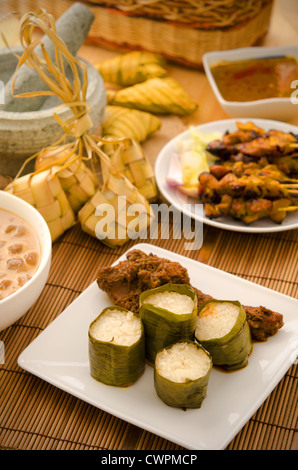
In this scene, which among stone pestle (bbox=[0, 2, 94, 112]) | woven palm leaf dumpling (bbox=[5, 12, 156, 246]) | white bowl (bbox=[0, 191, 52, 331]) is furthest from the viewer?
stone pestle (bbox=[0, 2, 94, 112])

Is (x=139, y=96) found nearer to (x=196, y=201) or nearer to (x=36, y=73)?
(x=36, y=73)

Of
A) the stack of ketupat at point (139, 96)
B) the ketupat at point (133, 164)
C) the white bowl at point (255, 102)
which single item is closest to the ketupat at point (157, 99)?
the stack of ketupat at point (139, 96)

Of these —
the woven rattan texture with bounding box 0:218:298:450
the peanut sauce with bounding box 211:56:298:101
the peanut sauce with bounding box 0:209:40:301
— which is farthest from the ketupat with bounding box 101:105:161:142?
the peanut sauce with bounding box 0:209:40:301

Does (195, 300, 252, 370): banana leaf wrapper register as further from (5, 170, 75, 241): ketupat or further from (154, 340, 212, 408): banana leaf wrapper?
(5, 170, 75, 241): ketupat

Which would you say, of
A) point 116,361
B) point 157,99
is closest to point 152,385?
point 116,361

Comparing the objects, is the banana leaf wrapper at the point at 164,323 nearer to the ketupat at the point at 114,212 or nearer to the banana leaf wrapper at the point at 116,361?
the banana leaf wrapper at the point at 116,361

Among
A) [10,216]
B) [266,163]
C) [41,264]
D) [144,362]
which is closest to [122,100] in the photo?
[266,163]

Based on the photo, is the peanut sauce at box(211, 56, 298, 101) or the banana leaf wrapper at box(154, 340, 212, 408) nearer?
the banana leaf wrapper at box(154, 340, 212, 408)
